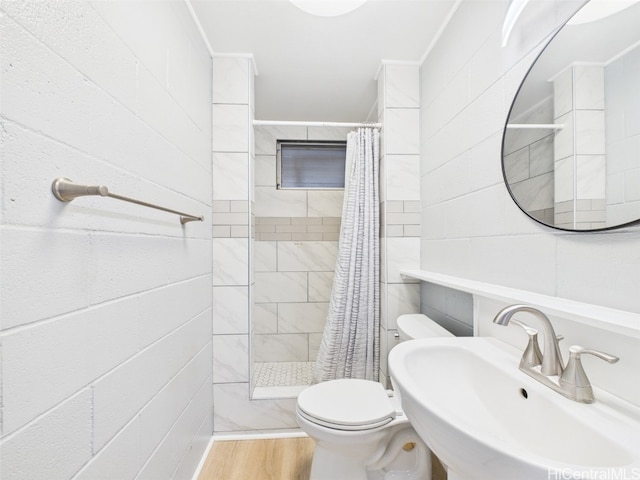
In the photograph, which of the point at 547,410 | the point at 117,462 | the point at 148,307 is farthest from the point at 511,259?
the point at 117,462

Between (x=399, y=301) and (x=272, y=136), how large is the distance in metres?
1.78

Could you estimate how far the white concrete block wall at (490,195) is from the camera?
2.54 feet

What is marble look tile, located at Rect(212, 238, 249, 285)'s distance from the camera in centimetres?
176

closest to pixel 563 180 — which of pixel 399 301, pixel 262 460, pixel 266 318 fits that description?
pixel 399 301

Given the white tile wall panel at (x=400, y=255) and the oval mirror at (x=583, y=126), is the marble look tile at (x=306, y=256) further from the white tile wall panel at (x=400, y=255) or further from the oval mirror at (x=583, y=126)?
the oval mirror at (x=583, y=126)

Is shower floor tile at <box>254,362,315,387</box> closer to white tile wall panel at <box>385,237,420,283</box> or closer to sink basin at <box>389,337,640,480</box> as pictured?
white tile wall panel at <box>385,237,420,283</box>

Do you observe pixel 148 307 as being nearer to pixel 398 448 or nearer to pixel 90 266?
pixel 90 266

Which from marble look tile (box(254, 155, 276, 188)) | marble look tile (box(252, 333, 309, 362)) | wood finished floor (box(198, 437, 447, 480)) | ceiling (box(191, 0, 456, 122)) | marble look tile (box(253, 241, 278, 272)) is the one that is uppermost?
ceiling (box(191, 0, 456, 122))

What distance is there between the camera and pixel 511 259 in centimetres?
106

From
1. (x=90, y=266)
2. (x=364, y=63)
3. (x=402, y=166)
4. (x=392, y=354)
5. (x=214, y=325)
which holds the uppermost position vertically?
(x=364, y=63)

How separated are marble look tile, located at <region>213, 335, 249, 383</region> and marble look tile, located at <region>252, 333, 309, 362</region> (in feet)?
2.59

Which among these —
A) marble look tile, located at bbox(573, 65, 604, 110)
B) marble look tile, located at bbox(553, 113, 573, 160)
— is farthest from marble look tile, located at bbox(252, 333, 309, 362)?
marble look tile, located at bbox(573, 65, 604, 110)

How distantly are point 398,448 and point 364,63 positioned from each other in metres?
2.09

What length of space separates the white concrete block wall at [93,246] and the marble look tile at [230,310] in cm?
42
